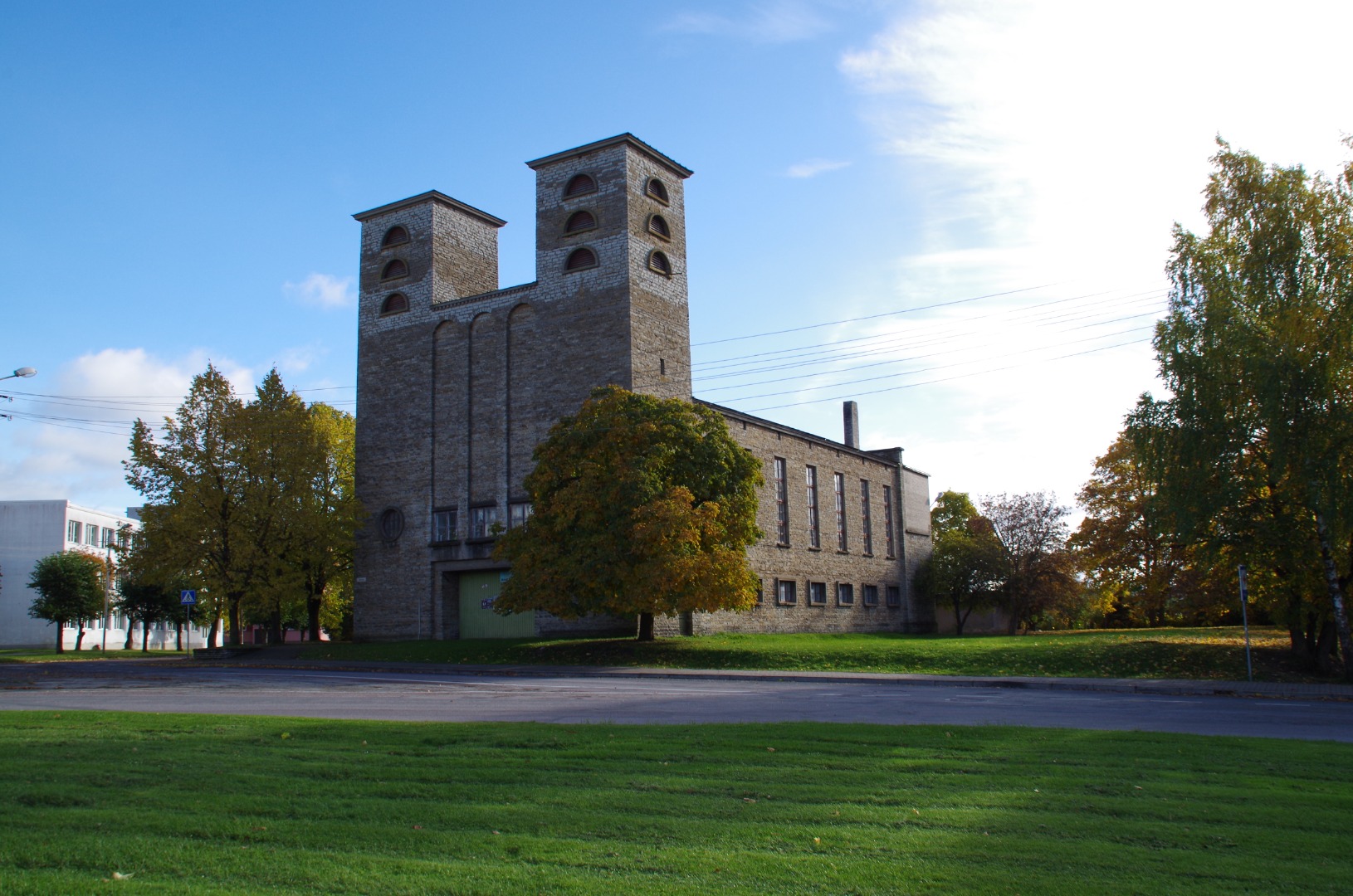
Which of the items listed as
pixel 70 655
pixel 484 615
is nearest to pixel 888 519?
pixel 484 615

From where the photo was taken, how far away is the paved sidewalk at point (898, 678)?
69.2ft

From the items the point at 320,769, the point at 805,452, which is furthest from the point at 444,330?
the point at 320,769

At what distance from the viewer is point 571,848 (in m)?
5.86

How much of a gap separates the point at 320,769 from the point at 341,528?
124ft

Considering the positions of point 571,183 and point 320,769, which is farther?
point 571,183

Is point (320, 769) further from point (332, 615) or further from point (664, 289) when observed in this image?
point (332, 615)

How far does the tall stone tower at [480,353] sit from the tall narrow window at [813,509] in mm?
12133

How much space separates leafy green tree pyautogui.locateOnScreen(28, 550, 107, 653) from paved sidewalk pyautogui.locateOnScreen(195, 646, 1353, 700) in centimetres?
3692

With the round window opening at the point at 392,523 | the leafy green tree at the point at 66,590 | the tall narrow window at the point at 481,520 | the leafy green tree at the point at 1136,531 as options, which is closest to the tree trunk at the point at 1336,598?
the leafy green tree at the point at 1136,531

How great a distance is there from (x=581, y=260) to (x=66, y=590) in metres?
44.8

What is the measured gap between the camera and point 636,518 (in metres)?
29.7

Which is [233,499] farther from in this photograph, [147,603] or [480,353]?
[147,603]

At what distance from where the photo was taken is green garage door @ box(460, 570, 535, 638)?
42.0 m

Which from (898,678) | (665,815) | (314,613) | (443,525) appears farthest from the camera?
(314,613)
